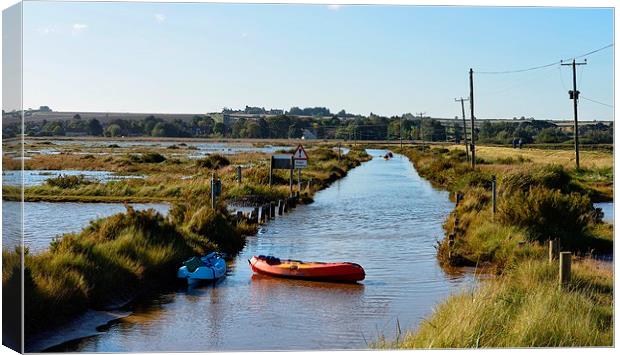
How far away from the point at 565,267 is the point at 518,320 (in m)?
2.23

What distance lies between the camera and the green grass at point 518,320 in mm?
10141

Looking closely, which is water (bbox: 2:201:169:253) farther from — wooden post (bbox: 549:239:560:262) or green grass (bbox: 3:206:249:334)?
wooden post (bbox: 549:239:560:262)

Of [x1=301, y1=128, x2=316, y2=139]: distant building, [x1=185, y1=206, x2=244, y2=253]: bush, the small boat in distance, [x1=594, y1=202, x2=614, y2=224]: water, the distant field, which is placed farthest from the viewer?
[x1=301, y1=128, x2=316, y2=139]: distant building

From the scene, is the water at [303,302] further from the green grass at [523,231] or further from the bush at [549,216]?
the bush at [549,216]

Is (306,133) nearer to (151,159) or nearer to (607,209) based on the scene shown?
(151,159)

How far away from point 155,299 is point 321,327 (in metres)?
3.13

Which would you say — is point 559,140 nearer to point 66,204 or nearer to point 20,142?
point 66,204

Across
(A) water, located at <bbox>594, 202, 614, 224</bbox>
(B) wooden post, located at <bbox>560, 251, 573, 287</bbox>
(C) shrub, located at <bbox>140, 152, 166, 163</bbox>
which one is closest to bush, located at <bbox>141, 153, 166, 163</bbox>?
(C) shrub, located at <bbox>140, 152, 166, 163</bbox>

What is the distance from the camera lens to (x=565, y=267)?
41.2ft

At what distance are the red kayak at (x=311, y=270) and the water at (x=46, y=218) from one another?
17.4 ft

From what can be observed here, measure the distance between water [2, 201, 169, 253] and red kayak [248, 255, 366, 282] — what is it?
17.4 ft

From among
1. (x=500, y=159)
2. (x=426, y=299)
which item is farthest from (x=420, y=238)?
(x=500, y=159)

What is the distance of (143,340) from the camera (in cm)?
1193

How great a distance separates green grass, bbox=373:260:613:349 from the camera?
10141mm
